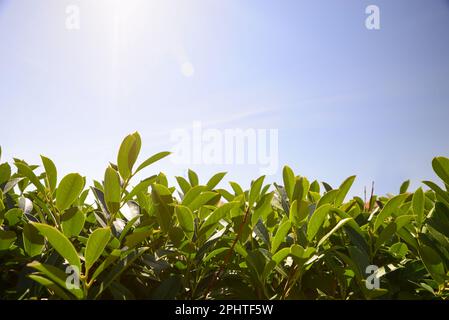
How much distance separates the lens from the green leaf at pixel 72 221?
1.37 metres

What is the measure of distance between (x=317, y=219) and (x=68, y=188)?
3.21 ft

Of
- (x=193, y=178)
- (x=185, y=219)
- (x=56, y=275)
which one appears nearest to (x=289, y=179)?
(x=185, y=219)

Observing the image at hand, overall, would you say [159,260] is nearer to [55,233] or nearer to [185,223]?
[185,223]

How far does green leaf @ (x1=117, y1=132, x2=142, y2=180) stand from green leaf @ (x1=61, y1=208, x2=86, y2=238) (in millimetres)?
246

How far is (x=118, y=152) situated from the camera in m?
1.50

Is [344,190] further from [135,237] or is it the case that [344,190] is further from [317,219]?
[135,237]

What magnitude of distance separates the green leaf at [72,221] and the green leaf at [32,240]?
93mm

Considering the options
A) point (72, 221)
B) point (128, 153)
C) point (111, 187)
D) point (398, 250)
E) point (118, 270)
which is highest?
point (128, 153)

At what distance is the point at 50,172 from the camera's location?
159 cm

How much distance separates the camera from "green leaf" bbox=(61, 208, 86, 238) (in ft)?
Result: 4.50

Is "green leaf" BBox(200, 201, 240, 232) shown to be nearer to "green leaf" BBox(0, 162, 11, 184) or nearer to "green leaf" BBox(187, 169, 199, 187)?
"green leaf" BBox(187, 169, 199, 187)
